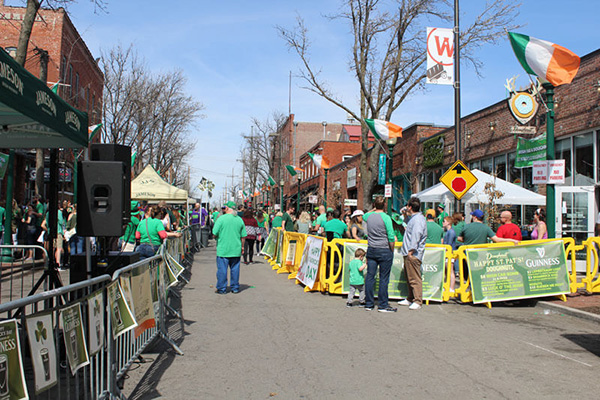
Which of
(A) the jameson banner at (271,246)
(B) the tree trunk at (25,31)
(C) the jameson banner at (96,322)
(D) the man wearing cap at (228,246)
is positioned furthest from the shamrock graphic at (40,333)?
(A) the jameson banner at (271,246)

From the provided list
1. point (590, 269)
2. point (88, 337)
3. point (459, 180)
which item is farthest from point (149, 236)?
point (590, 269)

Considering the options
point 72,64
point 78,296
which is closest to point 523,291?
point 78,296

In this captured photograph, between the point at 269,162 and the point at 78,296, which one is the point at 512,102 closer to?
the point at 78,296

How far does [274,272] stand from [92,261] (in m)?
8.90

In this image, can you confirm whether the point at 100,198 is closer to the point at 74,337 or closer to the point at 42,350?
the point at 74,337

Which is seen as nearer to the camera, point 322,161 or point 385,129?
point 385,129

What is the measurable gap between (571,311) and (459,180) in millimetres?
4842

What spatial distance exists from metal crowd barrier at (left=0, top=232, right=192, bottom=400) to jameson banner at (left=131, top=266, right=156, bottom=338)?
50mm

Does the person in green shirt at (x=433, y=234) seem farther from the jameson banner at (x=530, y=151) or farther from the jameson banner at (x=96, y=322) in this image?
the jameson banner at (x=96, y=322)

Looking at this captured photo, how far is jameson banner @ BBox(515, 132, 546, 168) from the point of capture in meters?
16.1

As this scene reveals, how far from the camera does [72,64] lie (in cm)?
2948

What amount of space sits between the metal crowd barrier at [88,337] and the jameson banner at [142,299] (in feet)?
0.17

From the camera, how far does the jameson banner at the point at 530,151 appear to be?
632 inches

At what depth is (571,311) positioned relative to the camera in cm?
898
